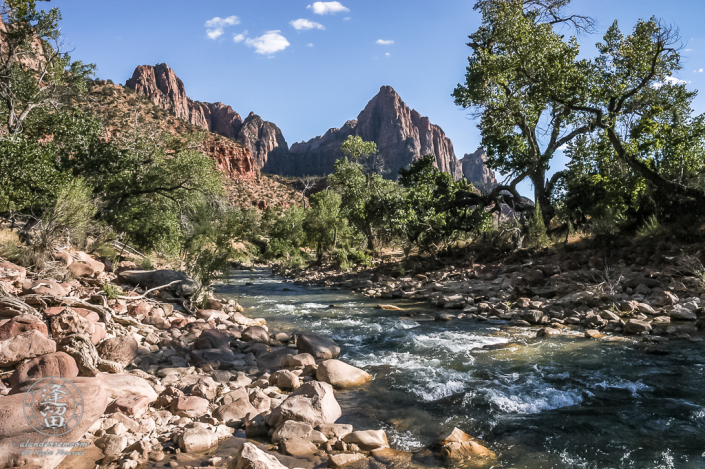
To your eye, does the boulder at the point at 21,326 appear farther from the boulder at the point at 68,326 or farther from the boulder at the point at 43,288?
the boulder at the point at 43,288

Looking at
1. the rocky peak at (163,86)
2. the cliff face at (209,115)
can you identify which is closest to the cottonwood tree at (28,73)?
the cliff face at (209,115)

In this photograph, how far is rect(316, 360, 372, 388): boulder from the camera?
19.2 ft

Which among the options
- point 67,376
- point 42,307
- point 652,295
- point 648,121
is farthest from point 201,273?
point 648,121

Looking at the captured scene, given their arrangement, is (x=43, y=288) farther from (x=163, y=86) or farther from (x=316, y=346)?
(x=163, y=86)

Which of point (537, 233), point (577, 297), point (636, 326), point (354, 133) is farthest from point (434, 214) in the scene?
point (354, 133)

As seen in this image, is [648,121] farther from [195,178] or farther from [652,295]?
[195,178]

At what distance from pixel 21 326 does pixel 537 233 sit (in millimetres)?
17139

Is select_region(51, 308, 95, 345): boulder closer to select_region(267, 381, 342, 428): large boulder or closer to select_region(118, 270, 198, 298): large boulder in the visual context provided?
select_region(267, 381, 342, 428): large boulder

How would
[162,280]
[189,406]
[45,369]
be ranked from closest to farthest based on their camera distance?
[45,369] < [189,406] < [162,280]

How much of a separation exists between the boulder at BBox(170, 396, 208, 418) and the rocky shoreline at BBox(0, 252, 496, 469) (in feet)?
0.05

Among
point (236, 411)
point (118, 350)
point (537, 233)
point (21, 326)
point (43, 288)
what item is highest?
point (537, 233)

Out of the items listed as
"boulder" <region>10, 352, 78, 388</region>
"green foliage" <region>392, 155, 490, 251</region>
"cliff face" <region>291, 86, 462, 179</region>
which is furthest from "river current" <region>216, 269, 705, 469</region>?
"cliff face" <region>291, 86, 462, 179</region>

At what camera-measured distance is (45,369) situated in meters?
4.44

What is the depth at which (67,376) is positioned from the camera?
14.7 ft
